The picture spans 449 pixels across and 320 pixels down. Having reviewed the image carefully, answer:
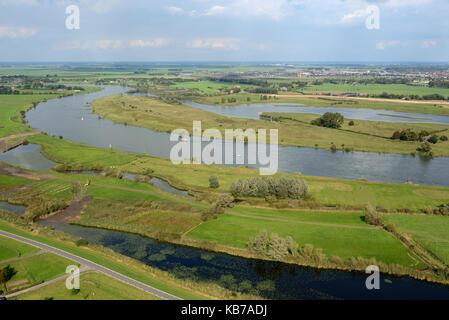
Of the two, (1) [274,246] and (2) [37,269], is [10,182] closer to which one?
(2) [37,269]

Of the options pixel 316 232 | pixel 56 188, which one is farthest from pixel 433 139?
pixel 56 188

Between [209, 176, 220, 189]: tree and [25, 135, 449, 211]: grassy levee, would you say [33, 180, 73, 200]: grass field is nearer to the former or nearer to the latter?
[25, 135, 449, 211]: grassy levee

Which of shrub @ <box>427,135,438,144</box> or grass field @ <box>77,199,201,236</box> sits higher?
shrub @ <box>427,135,438,144</box>

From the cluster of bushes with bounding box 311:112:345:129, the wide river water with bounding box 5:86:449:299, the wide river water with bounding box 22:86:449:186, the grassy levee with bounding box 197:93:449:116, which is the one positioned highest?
the grassy levee with bounding box 197:93:449:116

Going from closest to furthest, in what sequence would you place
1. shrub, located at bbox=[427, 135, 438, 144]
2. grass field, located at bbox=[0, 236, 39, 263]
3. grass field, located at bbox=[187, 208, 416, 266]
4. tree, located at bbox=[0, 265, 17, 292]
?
tree, located at bbox=[0, 265, 17, 292] < grass field, located at bbox=[0, 236, 39, 263] < grass field, located at bbox=[187, 208, 416, 266] < shrub, located at bbox=[427, 135, 438, 144]

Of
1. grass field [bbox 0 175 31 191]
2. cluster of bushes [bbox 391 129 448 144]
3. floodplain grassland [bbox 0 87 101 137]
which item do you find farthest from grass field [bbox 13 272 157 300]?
cluster of bushes [bbox 391 129 448 144]
